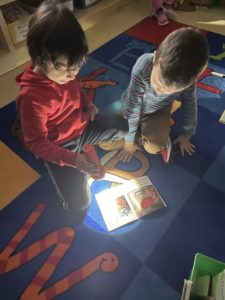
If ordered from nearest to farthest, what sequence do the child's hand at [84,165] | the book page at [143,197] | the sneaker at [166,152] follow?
the child's hand at [84,165]
the book page at [143,197]
the sneaker at [166,152]

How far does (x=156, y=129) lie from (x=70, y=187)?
18.4 inches

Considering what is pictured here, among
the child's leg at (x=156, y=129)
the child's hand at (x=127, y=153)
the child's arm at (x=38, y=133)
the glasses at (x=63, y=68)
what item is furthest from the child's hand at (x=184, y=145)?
the glasses at (x=63, y=68)

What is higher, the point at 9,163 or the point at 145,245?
the point at 9,163

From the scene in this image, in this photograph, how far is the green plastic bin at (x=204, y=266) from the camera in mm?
867

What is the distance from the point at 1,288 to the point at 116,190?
0.57m

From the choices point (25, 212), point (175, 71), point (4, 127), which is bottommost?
point (25, 212)

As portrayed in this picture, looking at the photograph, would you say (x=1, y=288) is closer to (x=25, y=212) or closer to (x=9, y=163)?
(x=25, y=212)

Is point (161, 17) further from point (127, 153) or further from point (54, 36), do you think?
point (54, 36)

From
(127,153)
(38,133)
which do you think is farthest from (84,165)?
(127,153)

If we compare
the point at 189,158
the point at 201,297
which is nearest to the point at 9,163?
the point at 189,158

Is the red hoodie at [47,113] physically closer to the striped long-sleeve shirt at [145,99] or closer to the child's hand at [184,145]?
the striped long-sleeve shirt at [145,99]

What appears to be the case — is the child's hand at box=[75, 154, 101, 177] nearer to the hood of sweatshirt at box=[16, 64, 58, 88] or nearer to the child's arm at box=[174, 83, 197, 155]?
the hood of sweatshirt at box=[16, 64, 58, 88]

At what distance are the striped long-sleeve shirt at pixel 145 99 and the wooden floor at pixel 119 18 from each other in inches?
37.7

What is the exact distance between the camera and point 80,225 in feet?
3.59
